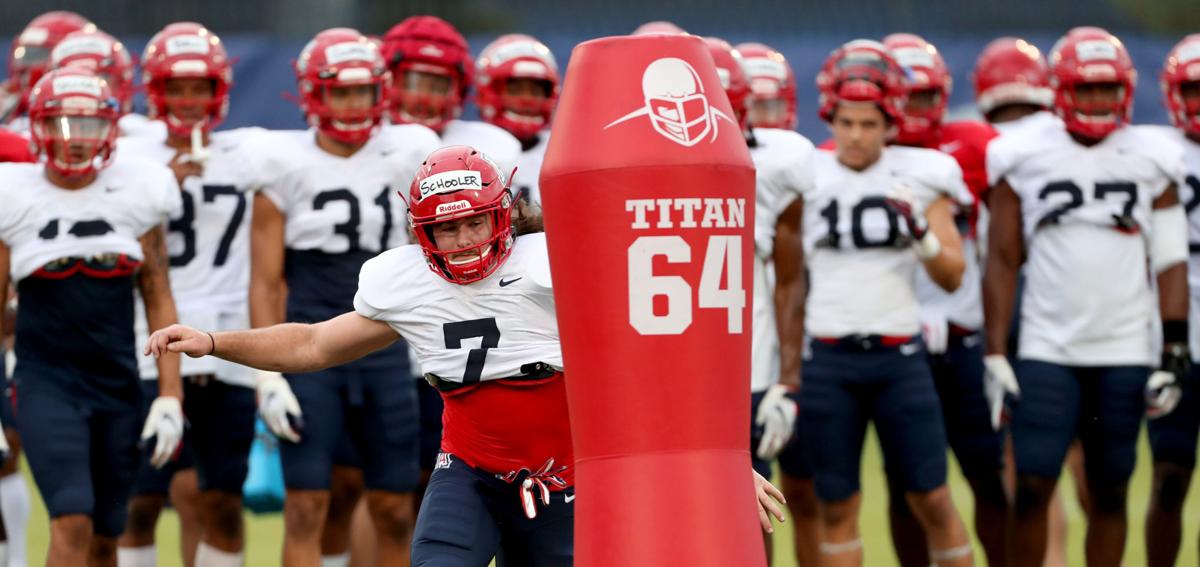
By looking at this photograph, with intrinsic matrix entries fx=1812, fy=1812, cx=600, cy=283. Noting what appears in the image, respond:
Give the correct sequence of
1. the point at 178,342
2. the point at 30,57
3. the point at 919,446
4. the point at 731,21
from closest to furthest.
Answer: the point at 178,342, the point at 919,446, the point at 30,57, the point at 731,21

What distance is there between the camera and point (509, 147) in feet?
21.7

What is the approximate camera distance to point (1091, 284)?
6.30m

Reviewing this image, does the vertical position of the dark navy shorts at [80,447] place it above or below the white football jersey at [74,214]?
below

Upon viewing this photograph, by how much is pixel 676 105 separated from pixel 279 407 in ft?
8.78

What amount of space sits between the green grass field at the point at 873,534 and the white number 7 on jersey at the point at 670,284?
13.9 ft

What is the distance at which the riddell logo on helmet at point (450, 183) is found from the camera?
428cm

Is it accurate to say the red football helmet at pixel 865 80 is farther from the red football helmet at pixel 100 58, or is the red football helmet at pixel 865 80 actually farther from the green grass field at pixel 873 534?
the red football helmet at pixel 100 58

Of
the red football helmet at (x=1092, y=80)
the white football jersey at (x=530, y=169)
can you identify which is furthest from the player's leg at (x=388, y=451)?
the red football helmet at (x=1092, y=80)

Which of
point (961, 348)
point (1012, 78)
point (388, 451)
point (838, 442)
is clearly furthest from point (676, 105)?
point (1012, 78)

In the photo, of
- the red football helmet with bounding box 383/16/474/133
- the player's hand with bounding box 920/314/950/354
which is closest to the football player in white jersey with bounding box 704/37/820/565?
the player's hand with bounding box 920/314/950/354

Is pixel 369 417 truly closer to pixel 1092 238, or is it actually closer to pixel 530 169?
pixel 530 169

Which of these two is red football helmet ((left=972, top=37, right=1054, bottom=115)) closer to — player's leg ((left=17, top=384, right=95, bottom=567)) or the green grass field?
the green grass field

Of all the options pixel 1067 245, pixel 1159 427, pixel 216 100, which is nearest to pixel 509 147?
pixel 216 100

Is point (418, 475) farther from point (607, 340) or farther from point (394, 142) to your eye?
point (607, 340)
